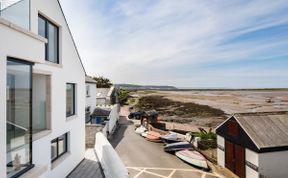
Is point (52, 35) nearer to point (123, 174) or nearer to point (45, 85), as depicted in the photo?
point (45, 85)

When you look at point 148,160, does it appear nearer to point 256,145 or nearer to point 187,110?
point 256,145

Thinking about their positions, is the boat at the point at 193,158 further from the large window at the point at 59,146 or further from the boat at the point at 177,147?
the large window at the point at 59,146

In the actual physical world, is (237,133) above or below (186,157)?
above

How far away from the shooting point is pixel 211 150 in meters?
27.2

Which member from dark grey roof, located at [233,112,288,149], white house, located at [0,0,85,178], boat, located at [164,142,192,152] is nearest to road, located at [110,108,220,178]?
boat, located at [164,142,192,152]

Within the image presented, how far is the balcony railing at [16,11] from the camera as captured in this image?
721 cm

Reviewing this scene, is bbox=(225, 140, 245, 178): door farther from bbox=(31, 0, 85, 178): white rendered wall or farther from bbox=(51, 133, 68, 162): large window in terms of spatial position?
bbox=(51, 133, 68, 162): large window

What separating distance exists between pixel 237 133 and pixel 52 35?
1492cm

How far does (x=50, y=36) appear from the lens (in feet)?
42.4

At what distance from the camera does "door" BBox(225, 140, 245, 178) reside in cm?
1925

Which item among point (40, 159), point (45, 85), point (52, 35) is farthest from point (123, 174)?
point (52, 35)

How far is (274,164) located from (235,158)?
3228 mm

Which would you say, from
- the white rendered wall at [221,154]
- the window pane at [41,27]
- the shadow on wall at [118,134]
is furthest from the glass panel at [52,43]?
the shadow on wall at [118,134]

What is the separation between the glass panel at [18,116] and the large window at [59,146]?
19.4 ft
